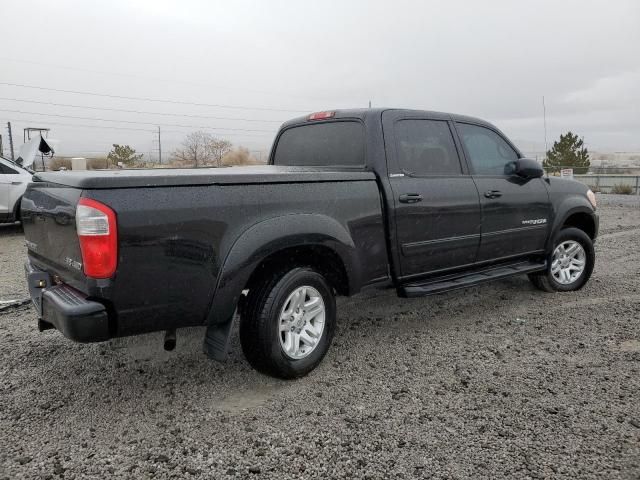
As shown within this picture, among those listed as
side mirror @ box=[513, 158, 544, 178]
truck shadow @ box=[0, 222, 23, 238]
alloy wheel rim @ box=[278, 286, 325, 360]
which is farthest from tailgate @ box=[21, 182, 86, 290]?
truck shadow @ box=[0, 222, 23, 238]

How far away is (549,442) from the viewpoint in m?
2.66

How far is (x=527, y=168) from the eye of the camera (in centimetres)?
485

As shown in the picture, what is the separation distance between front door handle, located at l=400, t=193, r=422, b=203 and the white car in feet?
27.1

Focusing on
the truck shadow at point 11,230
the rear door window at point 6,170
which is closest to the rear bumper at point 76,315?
the rear door window at point 6,170

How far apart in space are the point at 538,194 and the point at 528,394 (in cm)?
254

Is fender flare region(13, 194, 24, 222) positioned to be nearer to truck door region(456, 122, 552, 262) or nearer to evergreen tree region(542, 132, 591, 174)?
truck door region(456, 122, 552, 262)

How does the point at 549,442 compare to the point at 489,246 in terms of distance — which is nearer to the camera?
the point at 549,442

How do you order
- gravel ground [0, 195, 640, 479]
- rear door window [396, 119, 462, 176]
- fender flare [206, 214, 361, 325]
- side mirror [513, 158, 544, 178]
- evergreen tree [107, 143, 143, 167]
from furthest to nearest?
evergreen tree [107, 143, 143, 167] → side mirror [513, 158, 544, 178] → rear door window [396, 119, 462, 176] → fender flare [206, 214, 361, 325] → gravel ground [0, 195, 640, 479]

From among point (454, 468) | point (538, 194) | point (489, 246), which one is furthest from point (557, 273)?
point (454, 468)

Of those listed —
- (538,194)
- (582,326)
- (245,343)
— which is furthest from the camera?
(538,194)

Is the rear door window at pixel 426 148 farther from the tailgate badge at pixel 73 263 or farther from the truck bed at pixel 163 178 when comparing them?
the tailgate badge at pixel 73 263

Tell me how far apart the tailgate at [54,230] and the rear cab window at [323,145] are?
215 centimetres

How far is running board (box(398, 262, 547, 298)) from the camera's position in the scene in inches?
159

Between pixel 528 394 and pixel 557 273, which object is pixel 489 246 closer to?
pixel 557 273
